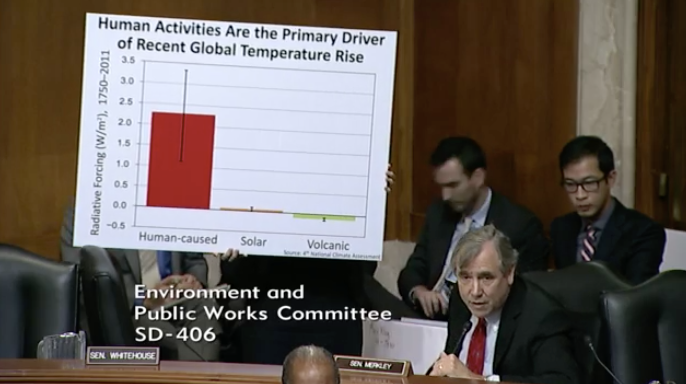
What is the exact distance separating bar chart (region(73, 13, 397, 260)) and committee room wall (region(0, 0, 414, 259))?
171 cm

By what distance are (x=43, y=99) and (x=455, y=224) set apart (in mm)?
2097

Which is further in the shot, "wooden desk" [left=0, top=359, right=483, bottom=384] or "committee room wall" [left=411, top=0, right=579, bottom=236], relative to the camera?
"committee room wall" [left=411, top=0, right=579, bottom=236]

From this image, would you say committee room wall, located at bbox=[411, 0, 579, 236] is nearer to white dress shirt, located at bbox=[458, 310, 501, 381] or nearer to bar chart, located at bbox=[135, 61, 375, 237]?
bar chart, located at bbox=[135, 61, 375, 237]

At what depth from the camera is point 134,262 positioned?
218 inches

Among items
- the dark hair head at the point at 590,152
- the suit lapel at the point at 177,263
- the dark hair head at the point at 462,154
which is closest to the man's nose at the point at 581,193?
the dark hair head at the point at 590,152

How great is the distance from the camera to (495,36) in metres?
6.39

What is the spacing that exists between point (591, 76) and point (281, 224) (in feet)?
6.70

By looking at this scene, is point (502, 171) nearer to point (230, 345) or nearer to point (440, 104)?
point (440, 104)

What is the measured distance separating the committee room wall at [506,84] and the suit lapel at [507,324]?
226 centimetres

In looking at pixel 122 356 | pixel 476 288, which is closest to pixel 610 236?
pixel 476 288

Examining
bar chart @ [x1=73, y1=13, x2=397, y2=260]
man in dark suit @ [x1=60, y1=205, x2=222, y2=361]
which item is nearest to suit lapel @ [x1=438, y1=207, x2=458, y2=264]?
bar chart @ [x1=73, y1=13, x2=397, y2=260]

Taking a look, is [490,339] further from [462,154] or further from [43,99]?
[43,99]

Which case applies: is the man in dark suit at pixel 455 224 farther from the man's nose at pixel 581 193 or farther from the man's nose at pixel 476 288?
the man's nose at pixel 476 288

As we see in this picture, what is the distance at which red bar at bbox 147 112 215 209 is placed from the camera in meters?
4.70
